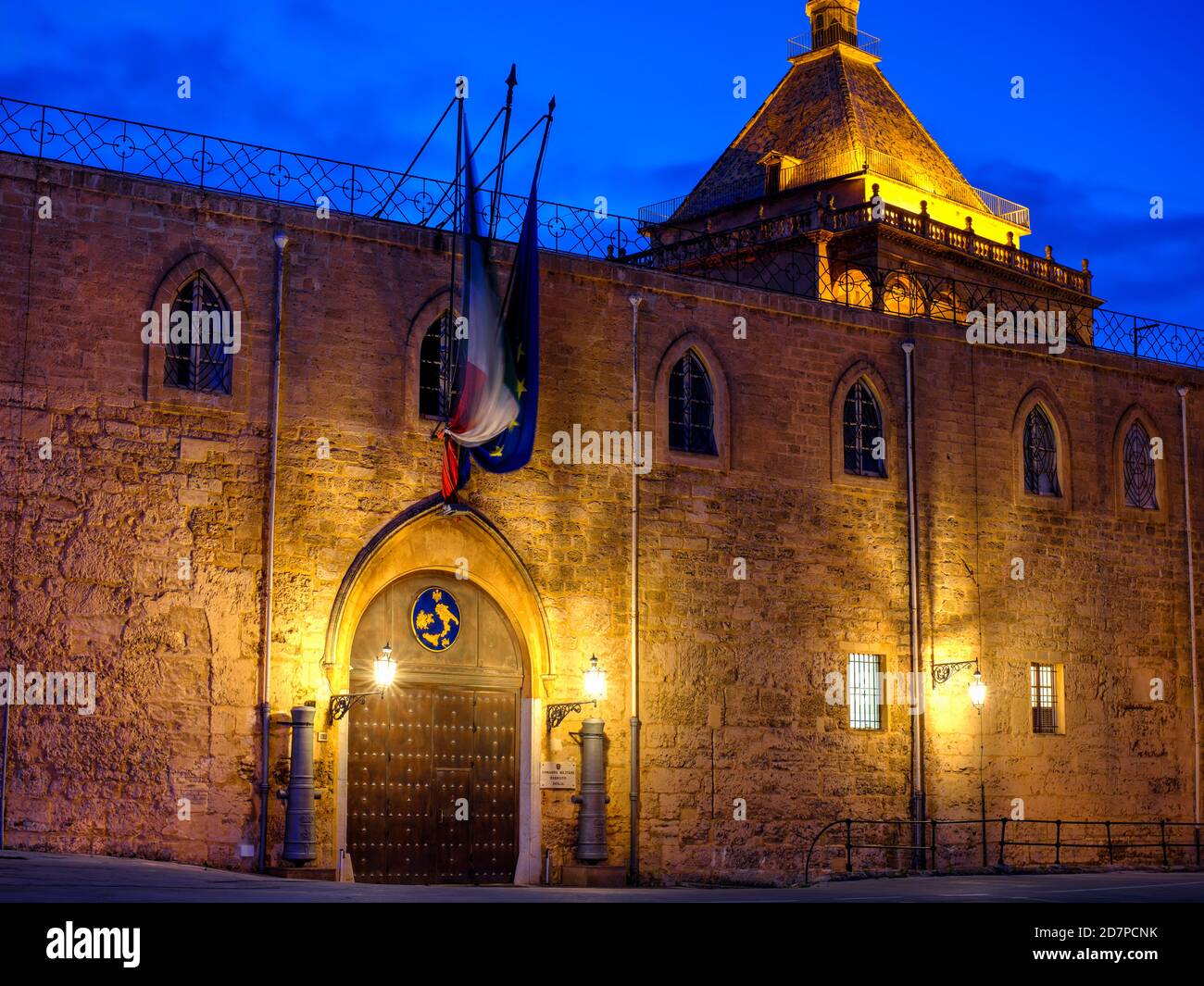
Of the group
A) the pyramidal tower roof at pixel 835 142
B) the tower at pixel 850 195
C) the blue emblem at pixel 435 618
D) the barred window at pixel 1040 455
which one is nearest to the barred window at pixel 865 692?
the barred window at pixel 1040 455

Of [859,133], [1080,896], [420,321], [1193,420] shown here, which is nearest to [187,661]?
[420,321]

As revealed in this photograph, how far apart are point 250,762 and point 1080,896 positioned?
808 cm

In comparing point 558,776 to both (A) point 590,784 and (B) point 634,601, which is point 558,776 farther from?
(B) point 634,601

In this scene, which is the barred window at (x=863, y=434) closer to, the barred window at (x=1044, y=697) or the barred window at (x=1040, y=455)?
the barred window at (x=1040, y=455)

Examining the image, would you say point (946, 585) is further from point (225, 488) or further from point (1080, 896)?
point (225, 488)

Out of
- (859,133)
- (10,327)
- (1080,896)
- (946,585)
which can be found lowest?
(1080,896)

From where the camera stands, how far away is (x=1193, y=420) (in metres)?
26.2

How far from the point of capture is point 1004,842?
21.6 metres

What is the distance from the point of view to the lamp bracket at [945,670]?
73.1 feet

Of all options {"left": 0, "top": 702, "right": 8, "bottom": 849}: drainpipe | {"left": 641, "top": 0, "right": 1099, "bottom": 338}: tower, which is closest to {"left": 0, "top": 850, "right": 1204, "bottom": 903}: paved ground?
{"left": 0, "top": 702, "right": 8, "bottom": 849}: drainpipe

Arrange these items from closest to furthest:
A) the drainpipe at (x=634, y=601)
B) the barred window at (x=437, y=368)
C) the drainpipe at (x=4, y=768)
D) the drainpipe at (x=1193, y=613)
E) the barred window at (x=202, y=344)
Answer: the drainpipe at (x=4, y=768) → the barred window at (x=202, y=344) → the barred window at (x=437, y=368) → the drainpipe at (x=634, y=601) → the drainpipe at (x=1193, y=613)

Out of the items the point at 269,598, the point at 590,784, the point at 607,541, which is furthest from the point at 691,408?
the point at 269,598

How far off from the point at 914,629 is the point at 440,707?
665 cm

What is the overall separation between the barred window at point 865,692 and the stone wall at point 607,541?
0.73 feet
